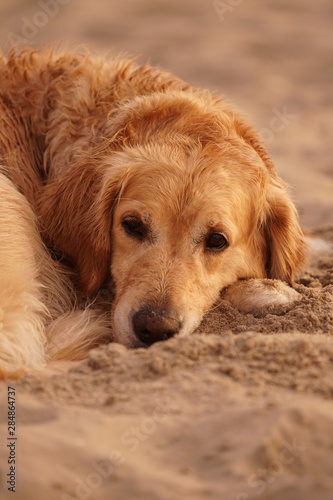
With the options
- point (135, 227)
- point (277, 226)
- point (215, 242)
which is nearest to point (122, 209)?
point (135, 227)

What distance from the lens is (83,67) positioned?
4.71 metres

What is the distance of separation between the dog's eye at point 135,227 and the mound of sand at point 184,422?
0.80 metres

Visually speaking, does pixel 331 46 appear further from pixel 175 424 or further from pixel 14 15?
pixel 175 424

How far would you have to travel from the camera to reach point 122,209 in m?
3.91

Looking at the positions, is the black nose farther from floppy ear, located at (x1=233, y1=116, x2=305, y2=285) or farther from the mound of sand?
floppy ear, located at (x1=233, y1=116, x2=305, y2=285)

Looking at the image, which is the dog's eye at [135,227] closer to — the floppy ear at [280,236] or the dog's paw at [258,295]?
the dog's paw at [258,295]

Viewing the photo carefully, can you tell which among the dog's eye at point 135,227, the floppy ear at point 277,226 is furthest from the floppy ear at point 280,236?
the dog's eye at point 135,227

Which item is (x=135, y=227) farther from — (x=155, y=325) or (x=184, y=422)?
(x=184, y=422)

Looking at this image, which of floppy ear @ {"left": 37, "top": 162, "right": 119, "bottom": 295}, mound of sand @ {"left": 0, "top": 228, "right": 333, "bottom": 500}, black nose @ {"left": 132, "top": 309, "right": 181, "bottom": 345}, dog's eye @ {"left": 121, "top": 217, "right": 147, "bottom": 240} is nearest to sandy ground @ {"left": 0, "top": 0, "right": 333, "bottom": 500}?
mound of sand @ {"left": 0, "top": 228, "right": 333, "bottom": 500}

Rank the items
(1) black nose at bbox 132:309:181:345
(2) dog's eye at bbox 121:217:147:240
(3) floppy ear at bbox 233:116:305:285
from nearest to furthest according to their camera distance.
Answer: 1. (1) black nose at bbox 132:309:181:345
2. (2) dog's eye at bbox 121:217:147:240
3. (3) floppy ear at bbox 233:116:305:285

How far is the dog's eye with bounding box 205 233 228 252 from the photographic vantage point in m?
3.83

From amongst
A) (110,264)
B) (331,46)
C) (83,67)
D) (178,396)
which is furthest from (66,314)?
(331,46)

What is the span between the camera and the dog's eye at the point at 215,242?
383cm

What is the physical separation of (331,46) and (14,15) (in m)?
4.63
